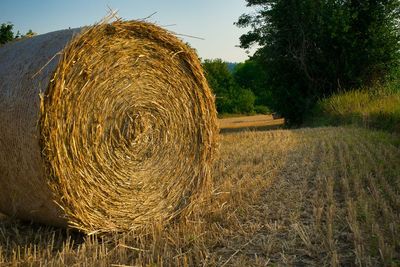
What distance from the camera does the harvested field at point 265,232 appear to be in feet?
10.9

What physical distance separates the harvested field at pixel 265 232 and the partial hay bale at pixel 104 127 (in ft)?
0.85

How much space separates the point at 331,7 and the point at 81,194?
18.4 metres

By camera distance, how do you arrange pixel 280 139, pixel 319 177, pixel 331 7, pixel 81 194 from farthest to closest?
pixel 331 7 < pixel 280 139 < pixel 319 177 < pixel 81 194

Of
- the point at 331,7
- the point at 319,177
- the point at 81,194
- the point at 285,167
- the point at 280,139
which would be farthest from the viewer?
the point at 331,7

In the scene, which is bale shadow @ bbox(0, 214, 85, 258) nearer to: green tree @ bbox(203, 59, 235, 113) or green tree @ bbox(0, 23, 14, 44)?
green tree @ bbox(0, 23, 14, 44)

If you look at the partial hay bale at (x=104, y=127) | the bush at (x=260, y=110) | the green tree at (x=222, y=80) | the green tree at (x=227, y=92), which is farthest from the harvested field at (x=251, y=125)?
the bush at (x=260, y=110)

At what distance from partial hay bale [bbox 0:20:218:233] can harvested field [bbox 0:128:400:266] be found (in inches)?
10.2

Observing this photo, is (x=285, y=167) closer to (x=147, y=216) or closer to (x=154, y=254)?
(x=147, y=216)

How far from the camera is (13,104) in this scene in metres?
3.74

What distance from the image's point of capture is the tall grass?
488 inches

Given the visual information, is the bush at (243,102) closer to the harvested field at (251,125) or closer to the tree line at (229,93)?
the tree line at (229,93)

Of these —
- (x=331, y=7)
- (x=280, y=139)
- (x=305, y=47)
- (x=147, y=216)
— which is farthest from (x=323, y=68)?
(x=147, y=216)

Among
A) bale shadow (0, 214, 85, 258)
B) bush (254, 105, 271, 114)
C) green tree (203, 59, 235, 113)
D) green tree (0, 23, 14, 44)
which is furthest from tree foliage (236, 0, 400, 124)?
bush (254, 105, 271, 114)

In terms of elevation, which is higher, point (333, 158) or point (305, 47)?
point (305, 47)
